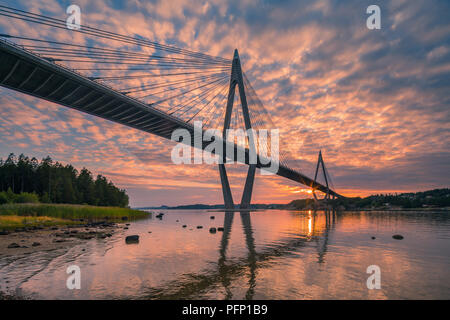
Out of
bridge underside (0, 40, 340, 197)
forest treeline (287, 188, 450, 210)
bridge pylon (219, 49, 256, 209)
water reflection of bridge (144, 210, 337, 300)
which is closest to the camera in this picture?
water reflection of bridge (144, 210, 337, 300)

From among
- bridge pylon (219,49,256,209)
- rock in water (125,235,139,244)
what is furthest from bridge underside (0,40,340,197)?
rock in water (125,235,139,244)

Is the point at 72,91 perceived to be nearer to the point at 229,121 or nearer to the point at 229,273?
the point at 229,273

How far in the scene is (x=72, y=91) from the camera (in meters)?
29.5

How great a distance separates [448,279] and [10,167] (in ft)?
307

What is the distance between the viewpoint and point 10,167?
72.4 metres

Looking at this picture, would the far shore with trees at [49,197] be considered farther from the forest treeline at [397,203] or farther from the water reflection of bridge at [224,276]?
the forest treeline at [397,203]

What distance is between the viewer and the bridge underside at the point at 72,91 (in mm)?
23234

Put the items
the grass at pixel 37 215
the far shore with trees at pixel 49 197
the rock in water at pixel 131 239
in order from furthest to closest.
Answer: the far shore with trees at pixel 49 197 → the grass at pixel 37 215 → the rock in water at pixel 131 239

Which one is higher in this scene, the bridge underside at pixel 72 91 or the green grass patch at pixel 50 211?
the bridge underside at pixel 72 91

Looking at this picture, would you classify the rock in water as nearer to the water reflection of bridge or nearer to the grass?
the water reflection of bridge

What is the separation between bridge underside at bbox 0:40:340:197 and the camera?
23.2 metres

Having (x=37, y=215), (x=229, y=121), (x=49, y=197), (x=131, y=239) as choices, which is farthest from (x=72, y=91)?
(x=49, y=197)

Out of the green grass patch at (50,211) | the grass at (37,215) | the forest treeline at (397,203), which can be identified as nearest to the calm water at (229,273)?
the grass at (37,215)
